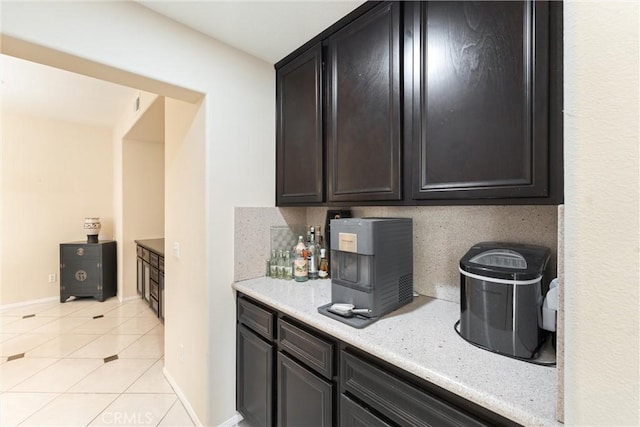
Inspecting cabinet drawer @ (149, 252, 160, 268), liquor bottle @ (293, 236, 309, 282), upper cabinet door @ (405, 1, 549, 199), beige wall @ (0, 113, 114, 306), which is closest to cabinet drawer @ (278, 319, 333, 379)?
liquor bottle @ (293, 236, 309, 282)

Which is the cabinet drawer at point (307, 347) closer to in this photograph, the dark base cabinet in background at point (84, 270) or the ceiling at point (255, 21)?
the ceiling at point (255, 21)

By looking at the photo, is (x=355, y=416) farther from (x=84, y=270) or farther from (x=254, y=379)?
(x=84, y=270)

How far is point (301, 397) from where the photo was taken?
129 centimetres

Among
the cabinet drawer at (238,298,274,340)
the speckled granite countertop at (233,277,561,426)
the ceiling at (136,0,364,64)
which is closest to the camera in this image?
the speckled granite countertop at (233,277,561,426)

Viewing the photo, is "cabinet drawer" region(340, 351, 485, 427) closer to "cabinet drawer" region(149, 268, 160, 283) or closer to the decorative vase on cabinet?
"cabinet drawer" region(149, 268, 160, 283)

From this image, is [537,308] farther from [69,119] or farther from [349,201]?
[69,119]

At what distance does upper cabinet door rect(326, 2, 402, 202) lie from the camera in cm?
125

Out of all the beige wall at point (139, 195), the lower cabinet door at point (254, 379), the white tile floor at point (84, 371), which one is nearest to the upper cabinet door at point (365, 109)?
the lower cabinet door at point (254, 379)

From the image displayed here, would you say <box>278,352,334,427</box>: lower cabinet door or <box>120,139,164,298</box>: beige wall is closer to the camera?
<box>278,352,334,427</box>: lower cabinet door

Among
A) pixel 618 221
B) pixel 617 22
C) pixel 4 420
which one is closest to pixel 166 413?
pixel 4 420

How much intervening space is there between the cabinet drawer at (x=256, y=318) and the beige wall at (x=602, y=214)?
4.19ft

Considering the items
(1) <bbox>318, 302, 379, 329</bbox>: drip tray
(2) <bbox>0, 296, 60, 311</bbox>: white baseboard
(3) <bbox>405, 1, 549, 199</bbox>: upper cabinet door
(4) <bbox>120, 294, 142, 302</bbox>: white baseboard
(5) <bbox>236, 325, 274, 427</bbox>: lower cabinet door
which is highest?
(3) <bbox>405, 1, 549, 199</bbox>: upper cabinet door

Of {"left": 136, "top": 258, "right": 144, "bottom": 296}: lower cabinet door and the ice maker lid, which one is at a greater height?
the ice maker lid

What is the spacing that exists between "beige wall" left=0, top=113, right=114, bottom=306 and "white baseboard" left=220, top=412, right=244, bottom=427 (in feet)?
13.3
